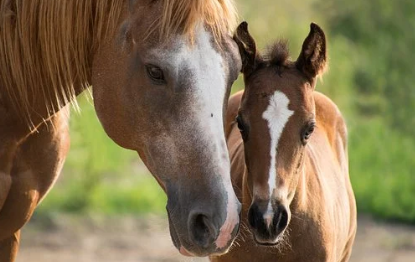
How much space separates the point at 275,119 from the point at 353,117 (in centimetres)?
763

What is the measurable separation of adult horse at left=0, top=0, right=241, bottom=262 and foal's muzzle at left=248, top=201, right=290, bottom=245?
23.9 inches

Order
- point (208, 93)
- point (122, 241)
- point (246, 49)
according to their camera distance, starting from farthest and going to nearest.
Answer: point (122, 241) < point (246, 49) < point (208, 93)

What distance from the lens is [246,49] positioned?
4195 mm

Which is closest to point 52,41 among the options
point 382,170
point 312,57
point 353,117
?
point 312,57

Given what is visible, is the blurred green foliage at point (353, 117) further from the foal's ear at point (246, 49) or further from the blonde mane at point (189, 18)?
the blonde mane at point (189, 18)

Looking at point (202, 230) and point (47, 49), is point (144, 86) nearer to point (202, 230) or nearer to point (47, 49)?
point (47, 49)

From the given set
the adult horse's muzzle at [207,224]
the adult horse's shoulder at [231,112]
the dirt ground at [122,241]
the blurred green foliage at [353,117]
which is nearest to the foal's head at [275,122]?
the adult horse's muzzle at [207,224]

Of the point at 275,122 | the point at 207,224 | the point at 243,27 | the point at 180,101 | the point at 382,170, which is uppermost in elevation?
the point at 180,101

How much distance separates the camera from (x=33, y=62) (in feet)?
11.9

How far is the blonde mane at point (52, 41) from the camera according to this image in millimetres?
3486

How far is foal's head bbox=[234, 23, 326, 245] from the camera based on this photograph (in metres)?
3.81

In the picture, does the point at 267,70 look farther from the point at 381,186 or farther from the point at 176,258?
the point at 381,186

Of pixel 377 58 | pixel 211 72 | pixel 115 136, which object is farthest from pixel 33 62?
pixel 377 58

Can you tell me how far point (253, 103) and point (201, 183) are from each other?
3.30 feet
